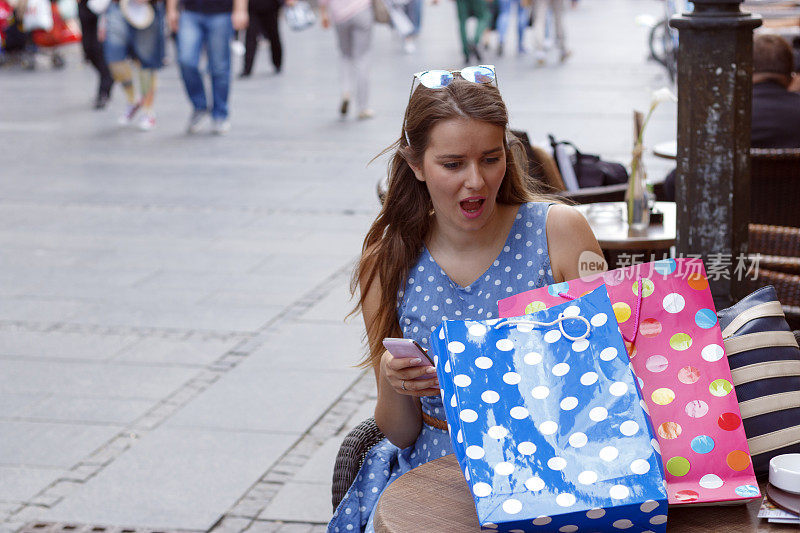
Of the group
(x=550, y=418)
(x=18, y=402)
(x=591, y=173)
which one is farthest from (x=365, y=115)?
(x=550, y=418)

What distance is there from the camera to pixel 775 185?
4.74 metres

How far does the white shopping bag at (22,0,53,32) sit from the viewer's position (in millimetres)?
16953

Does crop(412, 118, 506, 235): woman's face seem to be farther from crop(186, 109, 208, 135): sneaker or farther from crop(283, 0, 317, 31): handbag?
crop(283, 0, 317, 31): handbag

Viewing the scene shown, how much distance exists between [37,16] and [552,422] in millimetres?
17083

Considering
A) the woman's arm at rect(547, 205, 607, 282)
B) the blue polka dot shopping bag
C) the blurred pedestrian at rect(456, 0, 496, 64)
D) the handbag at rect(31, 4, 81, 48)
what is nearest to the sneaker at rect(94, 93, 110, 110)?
the handbag at rect(31, 4, 81, 48)

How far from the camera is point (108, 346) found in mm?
5281

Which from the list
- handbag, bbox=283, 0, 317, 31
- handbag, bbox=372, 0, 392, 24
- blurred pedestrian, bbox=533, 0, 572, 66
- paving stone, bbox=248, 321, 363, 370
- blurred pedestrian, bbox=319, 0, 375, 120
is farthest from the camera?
blurred pedestrian, bbox=533, 0, 572, 66

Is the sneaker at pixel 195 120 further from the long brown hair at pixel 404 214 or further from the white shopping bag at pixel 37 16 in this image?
the long brown hair at pixel 404 214

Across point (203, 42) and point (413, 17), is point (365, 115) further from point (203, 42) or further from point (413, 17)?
point (413, 17)

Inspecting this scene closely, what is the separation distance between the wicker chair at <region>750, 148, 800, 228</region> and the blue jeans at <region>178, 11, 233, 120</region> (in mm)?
7342

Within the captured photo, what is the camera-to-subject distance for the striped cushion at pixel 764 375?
69.0 inches

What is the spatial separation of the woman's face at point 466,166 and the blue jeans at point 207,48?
9141 mm

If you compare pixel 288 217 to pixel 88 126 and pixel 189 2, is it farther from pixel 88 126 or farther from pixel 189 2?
pixel 88 126

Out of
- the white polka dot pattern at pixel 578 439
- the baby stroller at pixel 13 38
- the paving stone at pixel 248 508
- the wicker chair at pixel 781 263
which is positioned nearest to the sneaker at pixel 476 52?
the baby stroller at pixel 13 38
